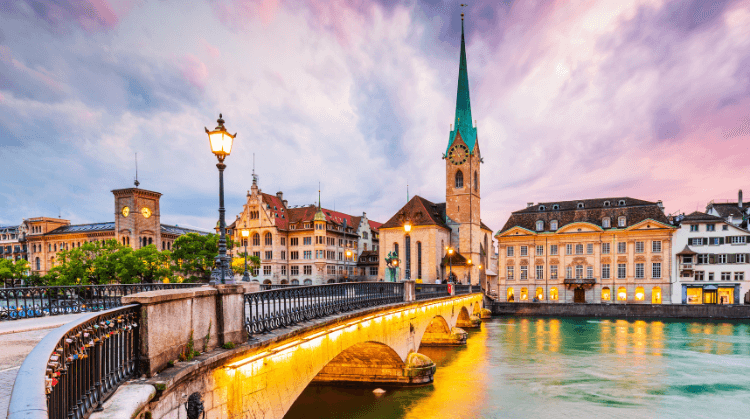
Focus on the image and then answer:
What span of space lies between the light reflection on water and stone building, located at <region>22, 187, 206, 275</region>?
59.4 meters

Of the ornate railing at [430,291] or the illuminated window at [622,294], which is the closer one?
the ornate railing at [430,291]

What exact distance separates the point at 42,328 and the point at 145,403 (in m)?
6.21

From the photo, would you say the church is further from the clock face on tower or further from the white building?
the white building

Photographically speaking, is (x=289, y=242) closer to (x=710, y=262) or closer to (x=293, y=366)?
(x=710, y=262)

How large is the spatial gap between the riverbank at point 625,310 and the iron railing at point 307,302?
38591 mm

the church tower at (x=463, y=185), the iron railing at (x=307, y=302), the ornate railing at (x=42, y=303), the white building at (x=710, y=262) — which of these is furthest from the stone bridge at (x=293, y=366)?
the white building at (x=710, y=262)

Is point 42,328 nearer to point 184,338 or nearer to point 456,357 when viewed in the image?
point 184,338

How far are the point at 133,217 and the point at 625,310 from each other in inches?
2785

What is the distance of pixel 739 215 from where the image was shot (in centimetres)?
6206

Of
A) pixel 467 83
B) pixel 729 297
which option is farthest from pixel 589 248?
pixel 467 83

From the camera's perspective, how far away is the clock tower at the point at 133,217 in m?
71.7

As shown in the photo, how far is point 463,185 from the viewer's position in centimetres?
6406

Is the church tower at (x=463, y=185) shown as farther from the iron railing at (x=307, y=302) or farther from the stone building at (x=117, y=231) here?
the stone building at (x=117, y=231)

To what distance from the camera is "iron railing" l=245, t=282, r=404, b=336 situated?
8680mm
